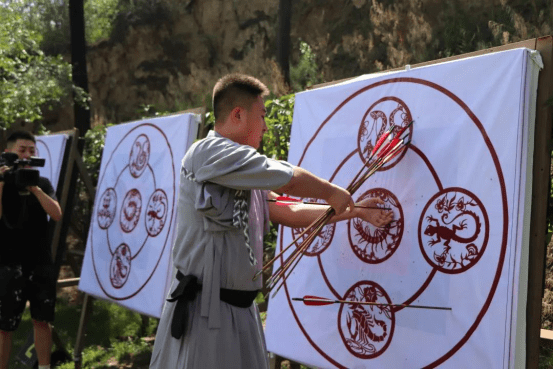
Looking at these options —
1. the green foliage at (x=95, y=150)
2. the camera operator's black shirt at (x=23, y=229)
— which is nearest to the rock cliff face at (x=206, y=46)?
the green foliage at (x=95, y=150)

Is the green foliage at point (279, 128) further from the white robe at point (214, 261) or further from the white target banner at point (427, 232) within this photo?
the white robe at point (214, 261)

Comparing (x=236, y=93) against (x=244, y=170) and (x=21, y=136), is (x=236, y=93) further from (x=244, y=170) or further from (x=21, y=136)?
(x=21, y=136)

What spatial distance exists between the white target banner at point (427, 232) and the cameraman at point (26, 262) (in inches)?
77.2

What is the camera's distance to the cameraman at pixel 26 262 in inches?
179

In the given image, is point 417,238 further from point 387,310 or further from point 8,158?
point 8,158

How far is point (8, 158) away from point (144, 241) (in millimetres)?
1045

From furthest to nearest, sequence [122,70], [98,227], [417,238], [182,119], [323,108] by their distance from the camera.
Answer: [122,70], [98,227], [182,119], [323,108], [417,238]

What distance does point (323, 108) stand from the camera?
3.36 m

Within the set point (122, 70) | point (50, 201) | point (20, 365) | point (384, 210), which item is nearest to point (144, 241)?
point (50, 201)

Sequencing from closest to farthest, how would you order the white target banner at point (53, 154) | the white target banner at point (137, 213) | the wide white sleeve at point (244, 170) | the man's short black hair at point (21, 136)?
1. the wide white sleeve at point (244, 170)
2. the white target banner at point (137, 213)
3. the man's short black hair at point (21, 136)
4. the white target banner at point (53, 154)

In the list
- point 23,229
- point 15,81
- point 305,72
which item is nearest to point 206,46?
point 305,72

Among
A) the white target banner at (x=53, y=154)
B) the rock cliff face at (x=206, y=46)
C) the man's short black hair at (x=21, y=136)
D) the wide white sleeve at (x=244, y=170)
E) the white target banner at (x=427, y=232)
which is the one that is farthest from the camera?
the rock cliff face at (x=206, y=46)

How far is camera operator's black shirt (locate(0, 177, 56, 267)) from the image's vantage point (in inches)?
181

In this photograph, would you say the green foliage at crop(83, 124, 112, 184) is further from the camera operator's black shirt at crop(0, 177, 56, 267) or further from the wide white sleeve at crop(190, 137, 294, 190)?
the wide white sleeve at crop(190, 137, 294, 190)
